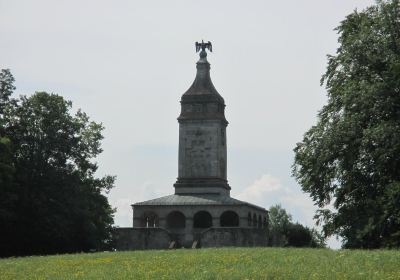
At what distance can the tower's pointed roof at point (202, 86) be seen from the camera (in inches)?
2842

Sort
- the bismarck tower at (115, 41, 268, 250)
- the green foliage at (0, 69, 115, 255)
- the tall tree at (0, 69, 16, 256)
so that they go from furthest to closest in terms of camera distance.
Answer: the bismarck tower at (115, 41, 268, 250), the green foliage at (0, 69, 115, 255), the tall tree at (0, 69, 16, 256)

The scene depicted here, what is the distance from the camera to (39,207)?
54094 mm

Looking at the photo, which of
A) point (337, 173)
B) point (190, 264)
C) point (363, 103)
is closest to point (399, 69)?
point (363, 103)

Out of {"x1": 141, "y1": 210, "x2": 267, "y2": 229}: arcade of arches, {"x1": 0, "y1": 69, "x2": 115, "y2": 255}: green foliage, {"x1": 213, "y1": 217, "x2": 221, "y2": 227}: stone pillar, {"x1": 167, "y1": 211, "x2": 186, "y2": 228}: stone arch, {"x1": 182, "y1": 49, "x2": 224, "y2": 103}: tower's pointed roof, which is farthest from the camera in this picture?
{"x1": 182, "y1": 49, "x2": 224, "y2": 103}: tower's pointed roof

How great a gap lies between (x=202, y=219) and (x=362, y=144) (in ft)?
123

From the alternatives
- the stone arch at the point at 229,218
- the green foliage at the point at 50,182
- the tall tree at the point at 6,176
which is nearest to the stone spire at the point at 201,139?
the stone arch at the point at 229,218

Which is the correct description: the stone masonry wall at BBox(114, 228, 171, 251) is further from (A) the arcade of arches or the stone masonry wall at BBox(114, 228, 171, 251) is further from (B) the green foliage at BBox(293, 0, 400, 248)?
(B) the green foliage at BBox(293, 0, 400, 248)

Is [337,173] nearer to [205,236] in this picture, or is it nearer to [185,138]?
[205,236]

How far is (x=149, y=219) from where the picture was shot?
234 ft

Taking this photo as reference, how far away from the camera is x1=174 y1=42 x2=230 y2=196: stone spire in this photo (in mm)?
71000

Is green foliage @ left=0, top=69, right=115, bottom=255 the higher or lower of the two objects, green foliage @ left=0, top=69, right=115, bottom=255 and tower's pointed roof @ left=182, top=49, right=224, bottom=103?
the lower

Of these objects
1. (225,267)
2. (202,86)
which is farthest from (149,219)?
(225,267)

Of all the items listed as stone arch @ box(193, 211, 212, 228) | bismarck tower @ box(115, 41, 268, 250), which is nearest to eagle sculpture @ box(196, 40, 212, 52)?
bismarck tower @ box(115, 41, 268, 250)

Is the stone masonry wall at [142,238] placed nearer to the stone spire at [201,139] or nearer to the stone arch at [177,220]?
the stone arch at [177,220]
